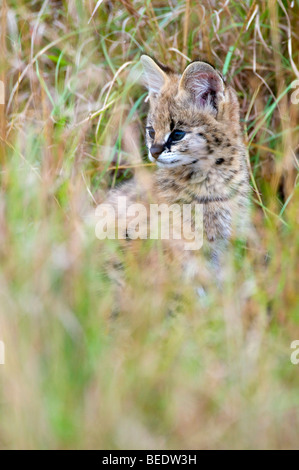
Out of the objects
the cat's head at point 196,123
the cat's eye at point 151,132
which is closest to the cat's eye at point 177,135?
the cat's head at point 196,123

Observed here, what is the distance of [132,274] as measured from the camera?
2.78m

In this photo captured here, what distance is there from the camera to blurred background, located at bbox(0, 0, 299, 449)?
202 centimetres

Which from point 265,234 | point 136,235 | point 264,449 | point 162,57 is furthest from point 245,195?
point 264,449

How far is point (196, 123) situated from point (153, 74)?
0.41 metres

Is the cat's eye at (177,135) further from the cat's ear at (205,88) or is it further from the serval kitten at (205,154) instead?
the cat's ear at (205,88)

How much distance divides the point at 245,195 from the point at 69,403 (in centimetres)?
159

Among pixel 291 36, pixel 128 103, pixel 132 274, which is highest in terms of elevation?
pixel 291 36

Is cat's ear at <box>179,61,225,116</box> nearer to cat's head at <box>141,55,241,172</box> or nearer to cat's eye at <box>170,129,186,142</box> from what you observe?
cat's head at <box>141,55,241,172</box>

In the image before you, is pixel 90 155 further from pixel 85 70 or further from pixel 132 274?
pixel 132 274

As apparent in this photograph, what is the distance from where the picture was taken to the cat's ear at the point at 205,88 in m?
3.22

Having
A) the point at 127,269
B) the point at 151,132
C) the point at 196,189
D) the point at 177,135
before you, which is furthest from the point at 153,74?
the point at 127,269

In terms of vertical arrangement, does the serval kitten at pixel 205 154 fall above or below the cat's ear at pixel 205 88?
below

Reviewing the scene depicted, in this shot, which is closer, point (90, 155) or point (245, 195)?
point (245, 195)

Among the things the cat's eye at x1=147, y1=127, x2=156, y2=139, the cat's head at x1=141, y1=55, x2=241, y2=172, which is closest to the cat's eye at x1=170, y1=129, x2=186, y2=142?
the cat's head at x1=141, y1=55, x2=241, y2=172
